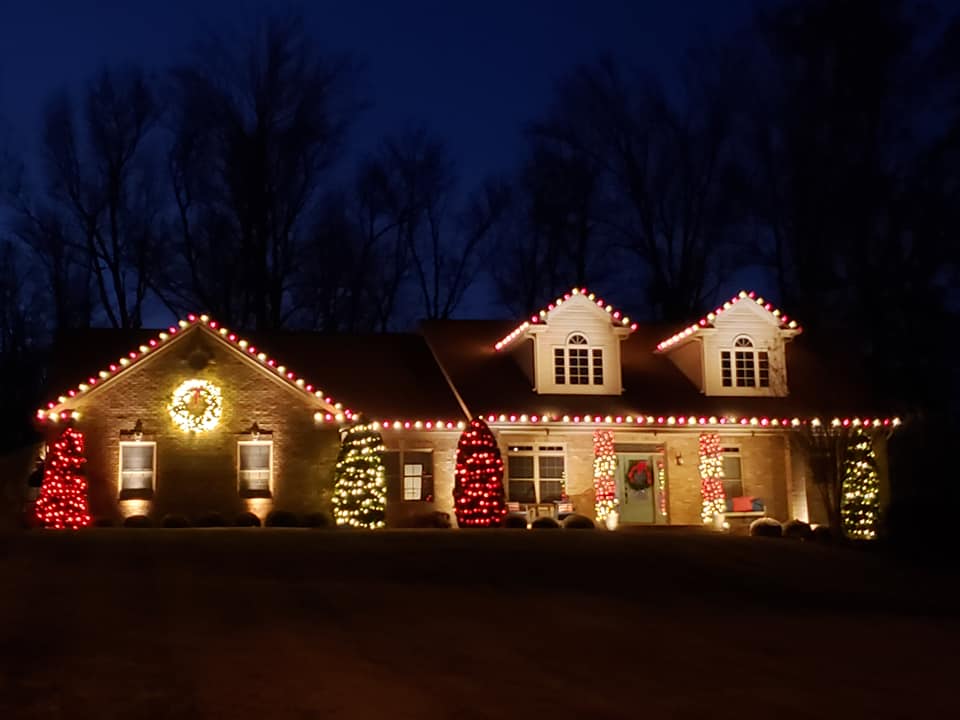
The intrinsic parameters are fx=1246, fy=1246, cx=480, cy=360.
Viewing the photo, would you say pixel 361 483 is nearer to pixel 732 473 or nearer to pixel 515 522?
pixel 515 522

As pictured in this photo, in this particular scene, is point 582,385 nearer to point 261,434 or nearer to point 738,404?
point 738,404

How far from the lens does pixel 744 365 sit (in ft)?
98.8

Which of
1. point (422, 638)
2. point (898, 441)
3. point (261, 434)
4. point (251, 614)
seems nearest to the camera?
point (422, 638)

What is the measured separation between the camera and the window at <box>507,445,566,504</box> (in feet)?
92.2

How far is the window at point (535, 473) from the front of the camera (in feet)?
92.2

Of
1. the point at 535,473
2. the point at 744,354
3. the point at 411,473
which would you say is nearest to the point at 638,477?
the point at 535,473

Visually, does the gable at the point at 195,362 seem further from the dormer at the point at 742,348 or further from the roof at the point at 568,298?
the dormer at the point at 742,348

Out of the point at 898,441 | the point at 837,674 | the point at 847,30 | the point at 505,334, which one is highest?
the point at 847,30

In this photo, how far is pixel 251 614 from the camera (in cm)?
1310

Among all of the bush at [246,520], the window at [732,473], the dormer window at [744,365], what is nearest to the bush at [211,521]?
the bush at [246,520]

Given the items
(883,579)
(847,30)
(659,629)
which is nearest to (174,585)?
(659,629)

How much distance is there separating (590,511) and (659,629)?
48.3ft

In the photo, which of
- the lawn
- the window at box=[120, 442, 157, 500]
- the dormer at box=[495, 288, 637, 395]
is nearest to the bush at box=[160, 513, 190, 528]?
the window at box=[120, 442, 157, 500]

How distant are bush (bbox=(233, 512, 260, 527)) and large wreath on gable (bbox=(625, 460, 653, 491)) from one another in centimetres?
859
